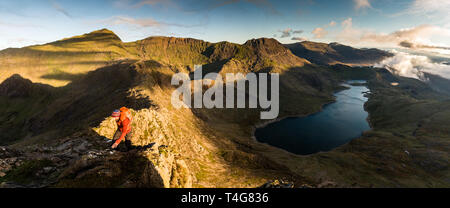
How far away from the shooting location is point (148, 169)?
21438 millimetres

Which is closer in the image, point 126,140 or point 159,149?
point 126,140

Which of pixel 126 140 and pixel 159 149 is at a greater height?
pixel 126 140

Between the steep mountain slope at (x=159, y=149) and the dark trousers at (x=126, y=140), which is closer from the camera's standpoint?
the steep mountain slope at (x=159, y=149)

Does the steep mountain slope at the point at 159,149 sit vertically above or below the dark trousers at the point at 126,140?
below

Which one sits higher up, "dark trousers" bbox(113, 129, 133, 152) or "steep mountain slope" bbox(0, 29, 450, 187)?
"dark trousers" bbox(113, 129, 133, 152)

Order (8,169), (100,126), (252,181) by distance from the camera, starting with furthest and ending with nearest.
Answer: (252,181)
(100,126)
(8,169)

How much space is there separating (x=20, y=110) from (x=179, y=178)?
689 ft

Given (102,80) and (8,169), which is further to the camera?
(102,80)

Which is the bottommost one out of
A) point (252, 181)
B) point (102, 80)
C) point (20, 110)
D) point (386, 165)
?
point (386, 165)

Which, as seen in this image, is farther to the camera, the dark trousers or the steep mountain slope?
the dark trousers

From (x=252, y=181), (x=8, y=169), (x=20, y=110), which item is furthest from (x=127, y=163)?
(x=20, y=110)
